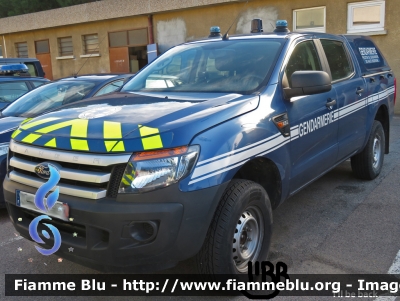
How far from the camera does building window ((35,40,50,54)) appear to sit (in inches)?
765

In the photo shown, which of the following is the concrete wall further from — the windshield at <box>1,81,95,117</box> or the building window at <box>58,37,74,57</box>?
the windshield at <box>1,81,95,117</box>

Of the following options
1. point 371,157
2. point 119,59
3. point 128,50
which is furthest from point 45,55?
point 371,157

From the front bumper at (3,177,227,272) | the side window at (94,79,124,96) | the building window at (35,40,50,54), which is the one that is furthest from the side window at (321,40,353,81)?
the building window at (35,40,50,54)

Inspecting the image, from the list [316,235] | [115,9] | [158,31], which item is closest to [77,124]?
[316,235]

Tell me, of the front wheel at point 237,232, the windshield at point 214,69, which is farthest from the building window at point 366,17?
the front wheel at point 237,232

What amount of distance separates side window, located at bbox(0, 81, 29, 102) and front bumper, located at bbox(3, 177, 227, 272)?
5209mm

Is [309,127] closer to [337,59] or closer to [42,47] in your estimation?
[337,59]

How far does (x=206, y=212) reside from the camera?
2.56 metres

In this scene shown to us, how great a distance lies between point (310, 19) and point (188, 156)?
35.3ft

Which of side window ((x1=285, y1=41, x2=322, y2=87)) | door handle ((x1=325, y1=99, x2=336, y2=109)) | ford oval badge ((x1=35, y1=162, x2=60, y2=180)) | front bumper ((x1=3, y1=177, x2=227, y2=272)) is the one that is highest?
side window ((x1=285, y1=41, x2=322, y2=87))

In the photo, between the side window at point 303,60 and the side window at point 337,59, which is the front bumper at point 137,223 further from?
the side window at point 337,59

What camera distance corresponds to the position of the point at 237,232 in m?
2.85

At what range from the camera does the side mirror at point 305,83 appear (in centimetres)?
332

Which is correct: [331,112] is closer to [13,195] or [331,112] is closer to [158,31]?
[13,195]
